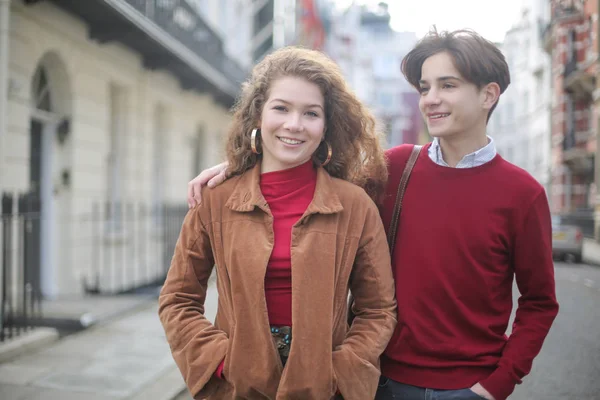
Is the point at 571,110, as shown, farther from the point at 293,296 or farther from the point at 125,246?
the point at 293,296

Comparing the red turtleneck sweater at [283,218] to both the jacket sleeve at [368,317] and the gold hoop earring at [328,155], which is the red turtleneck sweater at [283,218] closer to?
the gold hoop earring at [328,155]

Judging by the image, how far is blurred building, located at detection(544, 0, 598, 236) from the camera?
29.5 metres

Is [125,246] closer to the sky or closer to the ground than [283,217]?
closer to the ground

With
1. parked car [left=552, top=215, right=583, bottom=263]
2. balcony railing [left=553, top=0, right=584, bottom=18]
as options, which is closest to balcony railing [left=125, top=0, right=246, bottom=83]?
parked car [left=552, top=215, right=583, bottom=263]

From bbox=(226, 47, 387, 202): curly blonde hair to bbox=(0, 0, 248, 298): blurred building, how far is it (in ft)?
13.2

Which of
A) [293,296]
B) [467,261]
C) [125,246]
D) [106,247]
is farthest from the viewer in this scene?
[125,246]

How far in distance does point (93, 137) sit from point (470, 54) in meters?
7.94

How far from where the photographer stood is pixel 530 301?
219 centimetres

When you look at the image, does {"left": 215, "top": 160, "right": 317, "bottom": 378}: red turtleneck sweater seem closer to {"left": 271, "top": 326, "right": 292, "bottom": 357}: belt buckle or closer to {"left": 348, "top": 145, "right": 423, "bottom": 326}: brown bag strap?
{"left": 271, "top": 326, "right": 292, "bottom": 357}: belt buckle

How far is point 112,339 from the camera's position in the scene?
6.41 metres

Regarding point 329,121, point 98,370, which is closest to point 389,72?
point 98,370

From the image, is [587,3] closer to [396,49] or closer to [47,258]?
[47,258]

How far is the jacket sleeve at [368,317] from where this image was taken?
203 centimetres

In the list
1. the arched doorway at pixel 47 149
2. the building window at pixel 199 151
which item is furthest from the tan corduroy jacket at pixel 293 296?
the building window at pixel 199 151
